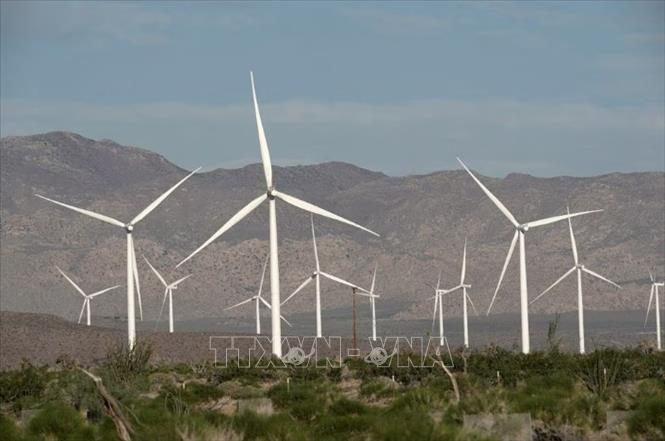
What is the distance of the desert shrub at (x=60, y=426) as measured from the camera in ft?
113

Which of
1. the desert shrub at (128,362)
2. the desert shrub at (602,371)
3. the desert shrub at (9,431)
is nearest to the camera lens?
the desert shrub at (9,431)

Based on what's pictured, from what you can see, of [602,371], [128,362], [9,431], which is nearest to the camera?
[9,431]

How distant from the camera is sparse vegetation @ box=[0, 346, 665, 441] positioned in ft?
101

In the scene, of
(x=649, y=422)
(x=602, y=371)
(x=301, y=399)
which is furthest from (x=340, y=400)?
(x=649, y=422)

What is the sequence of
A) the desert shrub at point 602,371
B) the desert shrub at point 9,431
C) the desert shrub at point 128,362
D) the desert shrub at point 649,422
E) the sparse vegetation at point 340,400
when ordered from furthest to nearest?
the desert shrub at point 128,362, the desert shrub at point 602,371, the desert shrub at point 9,431, the desert shrub at point 649,422, the sparse vegetation at point 340,400

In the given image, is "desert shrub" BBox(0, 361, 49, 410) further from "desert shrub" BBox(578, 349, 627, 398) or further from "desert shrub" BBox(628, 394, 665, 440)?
"desert shrub" BBox(628, 394, 665, 440)

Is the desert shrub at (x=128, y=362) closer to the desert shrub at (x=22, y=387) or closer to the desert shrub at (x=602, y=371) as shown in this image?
the desert shrub at (x=22, y=387)

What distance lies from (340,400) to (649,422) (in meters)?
10.5

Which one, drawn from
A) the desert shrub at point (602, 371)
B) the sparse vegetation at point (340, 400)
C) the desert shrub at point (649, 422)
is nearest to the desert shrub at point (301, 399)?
the sparse vegetation at point (340, 400)

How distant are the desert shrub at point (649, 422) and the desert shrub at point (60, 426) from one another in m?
10.8

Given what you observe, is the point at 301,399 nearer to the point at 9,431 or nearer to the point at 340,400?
the point at 340,400

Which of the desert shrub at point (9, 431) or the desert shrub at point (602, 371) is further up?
the desert shrub at point (602, 371)

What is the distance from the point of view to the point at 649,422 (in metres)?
32.2

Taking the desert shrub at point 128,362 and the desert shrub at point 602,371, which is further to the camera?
the desert shrub at point 128,362
